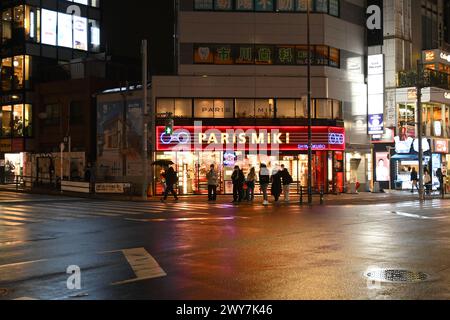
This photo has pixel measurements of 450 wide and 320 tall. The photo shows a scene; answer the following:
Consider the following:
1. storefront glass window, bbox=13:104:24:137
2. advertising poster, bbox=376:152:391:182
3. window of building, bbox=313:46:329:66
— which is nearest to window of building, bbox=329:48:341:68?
window of building, bbox=313:46:329:66

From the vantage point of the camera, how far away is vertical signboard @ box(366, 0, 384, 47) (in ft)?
140

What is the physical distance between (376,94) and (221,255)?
32.5m

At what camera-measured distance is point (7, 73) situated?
53062 millimetres

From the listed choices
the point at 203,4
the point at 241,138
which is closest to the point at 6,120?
the point at 203,4

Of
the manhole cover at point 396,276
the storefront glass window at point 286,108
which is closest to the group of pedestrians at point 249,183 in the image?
the storefront glass window at point 286,108

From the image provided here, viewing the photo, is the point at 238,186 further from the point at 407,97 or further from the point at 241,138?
the point at 407,97

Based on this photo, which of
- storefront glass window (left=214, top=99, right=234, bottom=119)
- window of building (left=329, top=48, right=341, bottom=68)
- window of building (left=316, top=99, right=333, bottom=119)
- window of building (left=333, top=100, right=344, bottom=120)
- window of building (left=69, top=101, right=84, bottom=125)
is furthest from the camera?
window of building (left=69, top=101, right=84, bottom=125)

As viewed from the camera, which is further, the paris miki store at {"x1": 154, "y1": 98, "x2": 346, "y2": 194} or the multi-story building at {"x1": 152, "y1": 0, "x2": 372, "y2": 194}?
the multi-story building at {"x1": 152, "y1": 0, "x2": 372, "y2": 194}

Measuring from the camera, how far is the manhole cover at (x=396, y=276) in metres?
9.37

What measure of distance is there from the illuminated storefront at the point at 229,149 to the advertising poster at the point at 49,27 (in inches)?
850

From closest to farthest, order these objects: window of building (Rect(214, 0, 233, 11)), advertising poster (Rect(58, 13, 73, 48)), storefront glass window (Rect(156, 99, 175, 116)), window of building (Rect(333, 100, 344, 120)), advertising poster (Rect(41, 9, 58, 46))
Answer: storefront glass window (Rect(156, 99, 175, 116)), window of building (Rect(214, 0, 233, 11)), window of building (Rect(333, 100, 344, 120)), advertising poster (Rect(41, 9, 58, 46)), advertising poster (Rect(58, 13, 73, 48))

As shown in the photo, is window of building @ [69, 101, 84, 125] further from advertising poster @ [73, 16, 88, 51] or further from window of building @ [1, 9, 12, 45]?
window of building @ [1, 9, 12, 45]

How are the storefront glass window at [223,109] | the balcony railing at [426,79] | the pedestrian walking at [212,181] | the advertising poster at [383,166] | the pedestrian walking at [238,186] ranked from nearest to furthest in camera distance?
the pedestrian walking at [238,186], the pedestrian walking at [212,181], the storefront glass window at [223,109], the balcony railing at [426,79], the advertising poster at [383,166]

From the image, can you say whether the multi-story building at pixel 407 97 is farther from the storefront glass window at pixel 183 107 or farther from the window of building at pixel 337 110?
the storefront glass window at pixel 183 107
